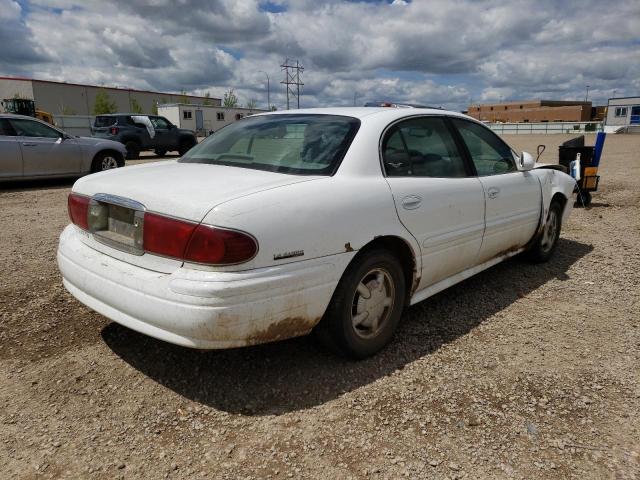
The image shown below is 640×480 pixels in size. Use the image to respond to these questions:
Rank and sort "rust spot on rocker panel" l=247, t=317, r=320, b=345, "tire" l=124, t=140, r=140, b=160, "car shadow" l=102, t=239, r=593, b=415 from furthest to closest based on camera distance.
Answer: "tire" l=124, t=140, r=140, b=160
"car shadow" l=102, t=239, r=593, b=415
"rust spot on rocker panel" l=247, t=317, r=320, b=345

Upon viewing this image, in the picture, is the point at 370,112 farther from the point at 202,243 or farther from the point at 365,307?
the point at 202,243

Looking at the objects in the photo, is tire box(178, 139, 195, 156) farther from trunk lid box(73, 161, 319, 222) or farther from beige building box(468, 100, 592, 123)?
beige building box(468, 100, 592, 123)

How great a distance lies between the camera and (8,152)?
31.3 ft

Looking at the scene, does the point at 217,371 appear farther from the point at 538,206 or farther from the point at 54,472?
the point at 538,206

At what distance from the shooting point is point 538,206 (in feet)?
14.8

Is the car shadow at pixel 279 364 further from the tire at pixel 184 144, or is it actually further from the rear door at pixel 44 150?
the tire at pixel 184 144

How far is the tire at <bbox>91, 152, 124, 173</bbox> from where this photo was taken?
1097 centimetres

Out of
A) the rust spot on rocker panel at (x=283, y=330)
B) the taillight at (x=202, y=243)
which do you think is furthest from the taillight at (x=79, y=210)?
the rust spot on rocker panel at (x=283, y=330)

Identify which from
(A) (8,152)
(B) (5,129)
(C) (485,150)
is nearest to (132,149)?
(B) (5,129)

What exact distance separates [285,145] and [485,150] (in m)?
1.83

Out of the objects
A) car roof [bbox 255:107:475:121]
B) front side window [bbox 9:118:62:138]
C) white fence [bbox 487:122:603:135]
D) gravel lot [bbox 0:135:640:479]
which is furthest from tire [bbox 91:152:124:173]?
white fence [bbox 487:122:603:135]

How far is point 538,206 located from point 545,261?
2.65 feet

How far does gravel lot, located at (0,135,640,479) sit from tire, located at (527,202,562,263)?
89 centimetres

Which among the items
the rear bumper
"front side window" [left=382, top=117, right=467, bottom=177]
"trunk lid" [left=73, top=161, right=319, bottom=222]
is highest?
"front side window" [left=382, top=117, right=467, bottom=177]
